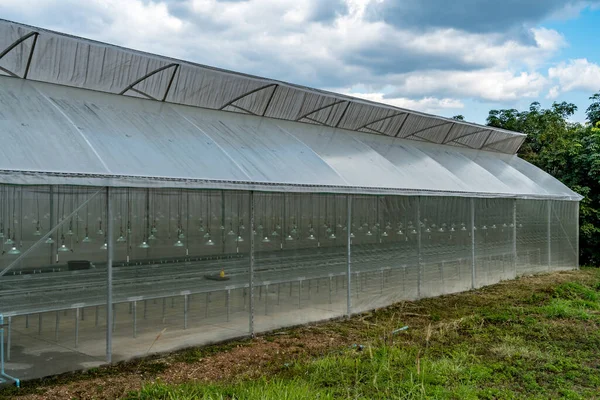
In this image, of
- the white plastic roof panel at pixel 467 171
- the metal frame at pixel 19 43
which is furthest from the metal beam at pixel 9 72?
the white plastic roof panel at pixel 467 171

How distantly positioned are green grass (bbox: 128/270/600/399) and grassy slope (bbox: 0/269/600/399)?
2 centimetres

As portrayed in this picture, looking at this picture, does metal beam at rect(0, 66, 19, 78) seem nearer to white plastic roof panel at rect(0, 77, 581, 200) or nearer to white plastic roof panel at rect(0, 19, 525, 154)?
white plastic roof panel at rect(0, 19, 525, 154)

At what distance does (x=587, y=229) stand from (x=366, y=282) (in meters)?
12.4

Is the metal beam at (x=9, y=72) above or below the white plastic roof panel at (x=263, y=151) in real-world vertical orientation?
above

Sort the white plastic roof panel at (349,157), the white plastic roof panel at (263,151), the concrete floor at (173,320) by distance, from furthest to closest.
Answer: the white plastic roof panel at (349,157) → the white plastic roof panel at (263,151) → the concrete floor at (173,320)

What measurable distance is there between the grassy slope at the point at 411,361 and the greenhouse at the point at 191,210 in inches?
29.6

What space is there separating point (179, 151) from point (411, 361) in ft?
15.8

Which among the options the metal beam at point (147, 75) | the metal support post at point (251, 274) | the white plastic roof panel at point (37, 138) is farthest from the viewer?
the metal beam at point (147, 75)

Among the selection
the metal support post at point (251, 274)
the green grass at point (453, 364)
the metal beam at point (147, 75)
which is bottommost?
the green grass at point (453, 364)

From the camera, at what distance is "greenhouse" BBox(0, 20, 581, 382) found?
8078mm

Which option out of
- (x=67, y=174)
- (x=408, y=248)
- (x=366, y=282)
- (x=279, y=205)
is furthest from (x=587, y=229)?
(x=67, y=174)

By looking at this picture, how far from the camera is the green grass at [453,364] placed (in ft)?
21.5

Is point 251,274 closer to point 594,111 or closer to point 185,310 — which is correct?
point 185,310

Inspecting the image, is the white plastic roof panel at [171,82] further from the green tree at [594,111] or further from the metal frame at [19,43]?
the green tree at [594,111]
